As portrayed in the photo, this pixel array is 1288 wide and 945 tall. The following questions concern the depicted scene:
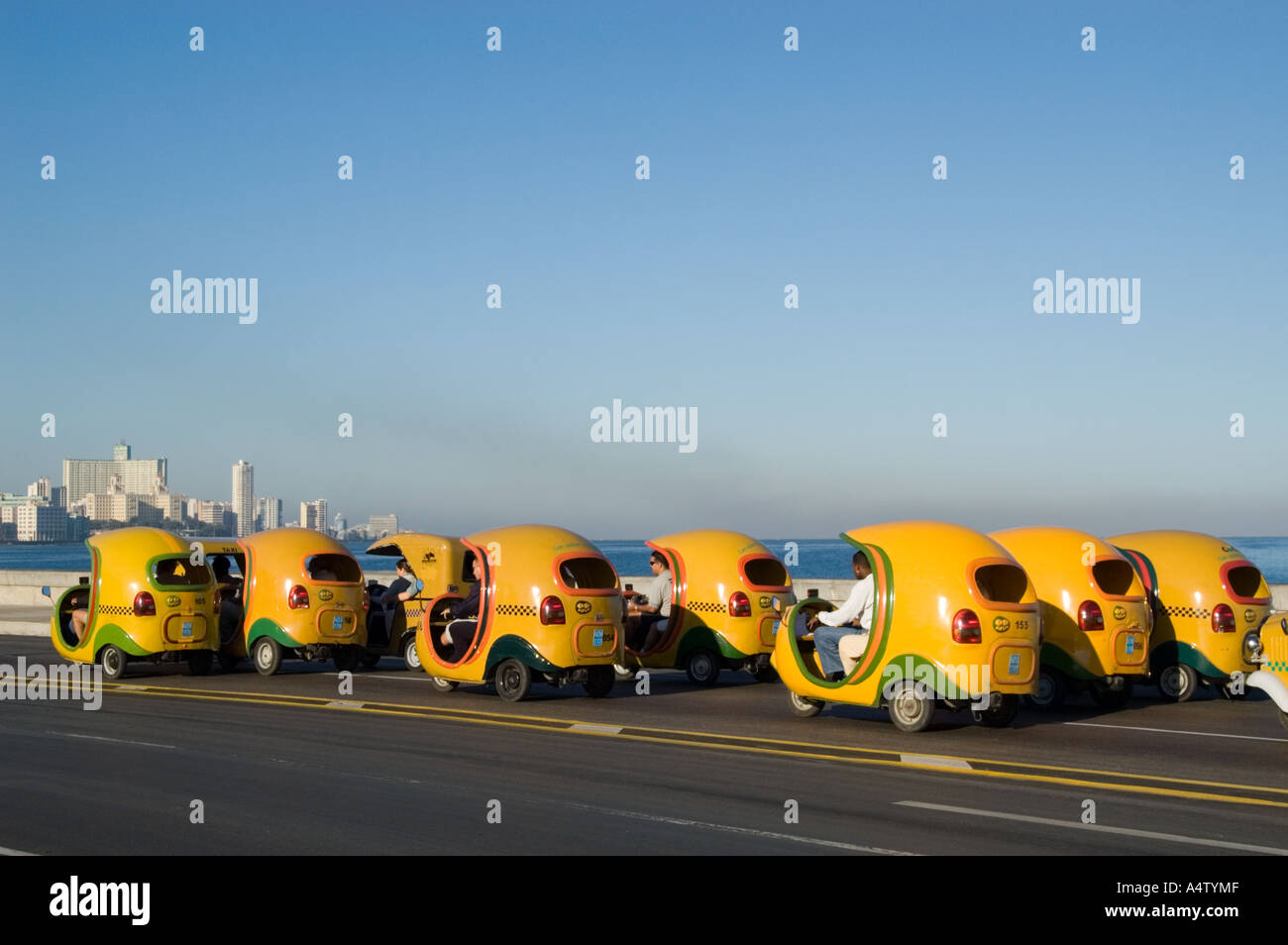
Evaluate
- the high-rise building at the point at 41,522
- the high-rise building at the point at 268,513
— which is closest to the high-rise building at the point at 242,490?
the high-rise building at the point at 268,513

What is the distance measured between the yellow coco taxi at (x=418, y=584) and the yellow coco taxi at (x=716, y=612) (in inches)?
121

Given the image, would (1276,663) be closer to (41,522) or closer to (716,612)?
(716,612)

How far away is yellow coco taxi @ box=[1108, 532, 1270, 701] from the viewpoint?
15.4m

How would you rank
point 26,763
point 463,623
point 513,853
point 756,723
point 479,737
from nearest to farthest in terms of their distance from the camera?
point 513,853
point 26,763
point 479,737
point 756,723
point 463,623

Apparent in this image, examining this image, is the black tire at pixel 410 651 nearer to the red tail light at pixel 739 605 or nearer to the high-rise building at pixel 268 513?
the red tail light at pixel 739 605

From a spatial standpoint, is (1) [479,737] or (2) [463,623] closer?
(1) [479,737]

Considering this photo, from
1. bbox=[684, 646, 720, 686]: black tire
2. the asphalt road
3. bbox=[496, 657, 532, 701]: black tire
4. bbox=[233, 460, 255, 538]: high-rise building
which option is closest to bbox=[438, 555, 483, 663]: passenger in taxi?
the asphalt road

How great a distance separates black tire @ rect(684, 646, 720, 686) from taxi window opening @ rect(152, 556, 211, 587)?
6891 millimetres

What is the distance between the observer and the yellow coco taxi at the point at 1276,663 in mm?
12484

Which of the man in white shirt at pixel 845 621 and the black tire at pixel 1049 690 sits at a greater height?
the man in white shirt at pixel 845 621

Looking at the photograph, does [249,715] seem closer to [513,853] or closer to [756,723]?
[756,723]

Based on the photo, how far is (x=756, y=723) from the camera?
13.7 m
